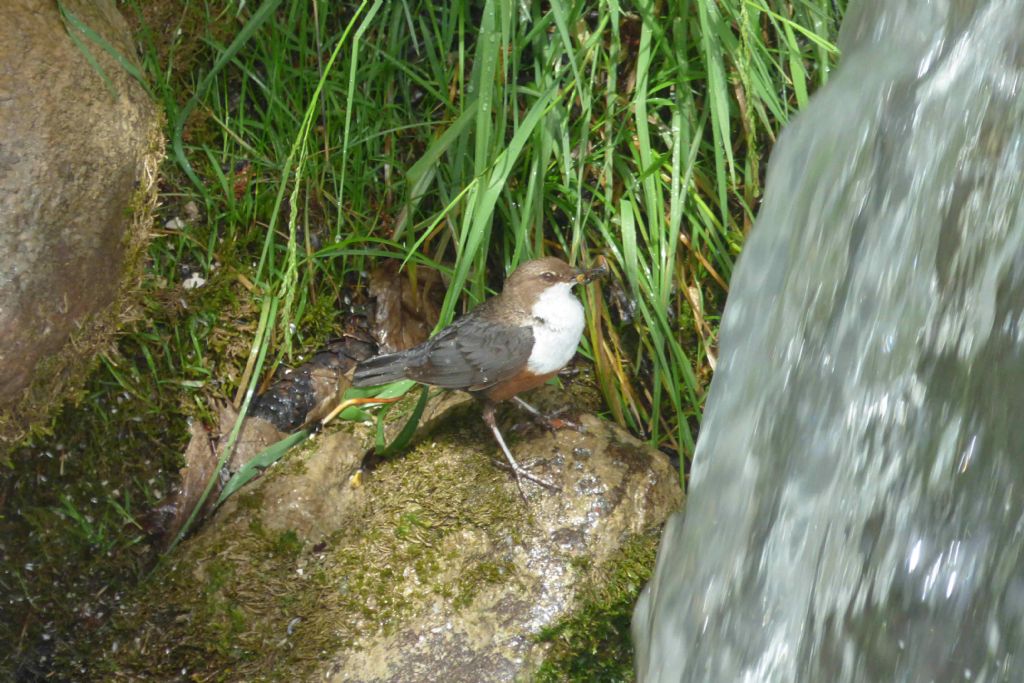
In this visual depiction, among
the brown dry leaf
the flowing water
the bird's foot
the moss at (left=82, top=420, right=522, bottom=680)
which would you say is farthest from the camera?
the brown dry leaf

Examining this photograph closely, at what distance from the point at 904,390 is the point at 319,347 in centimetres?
249

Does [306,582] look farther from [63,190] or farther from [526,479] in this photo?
[63,190]

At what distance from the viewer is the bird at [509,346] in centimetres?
350

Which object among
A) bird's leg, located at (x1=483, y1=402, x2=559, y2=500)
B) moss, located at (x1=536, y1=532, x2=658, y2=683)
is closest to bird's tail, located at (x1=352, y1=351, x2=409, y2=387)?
bird's leg, located at (x1=483, y1=402, x2=559, y2=500)

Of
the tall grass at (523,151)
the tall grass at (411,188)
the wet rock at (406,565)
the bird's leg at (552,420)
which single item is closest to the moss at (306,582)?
the wet rock at (406,565)

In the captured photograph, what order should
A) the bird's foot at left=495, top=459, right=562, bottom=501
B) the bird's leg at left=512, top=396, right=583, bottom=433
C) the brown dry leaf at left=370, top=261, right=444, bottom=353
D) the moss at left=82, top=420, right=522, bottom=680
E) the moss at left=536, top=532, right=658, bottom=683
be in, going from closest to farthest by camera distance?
1. the moss at left=536, top=532, right=658, bottom=683
2. the moss at left=82, top=420, right=522, bottom=680
3. the bird's foot at left=495, top=459, right=562, bottom=501
4. the bird's leg at left=512, top=396, right=583, bottom=433
5. the brown dry leaf at left=370, top=261, right=444, bottom=353

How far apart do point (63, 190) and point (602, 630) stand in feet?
6.62

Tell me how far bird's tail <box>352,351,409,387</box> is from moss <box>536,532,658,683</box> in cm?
90

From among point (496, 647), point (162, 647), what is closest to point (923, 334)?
point (496, 647)

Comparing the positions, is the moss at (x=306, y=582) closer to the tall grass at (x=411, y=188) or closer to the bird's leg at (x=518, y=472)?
the bird's leg at (x=518, y=472)

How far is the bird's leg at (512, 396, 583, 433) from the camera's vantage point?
3605 mm

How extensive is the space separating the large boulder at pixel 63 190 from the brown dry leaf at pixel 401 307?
0.98 meters

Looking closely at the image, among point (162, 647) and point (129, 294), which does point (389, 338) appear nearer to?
point (129, 294)

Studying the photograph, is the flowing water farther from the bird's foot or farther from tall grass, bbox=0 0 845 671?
tall grass, bbox=0 0 845 671
